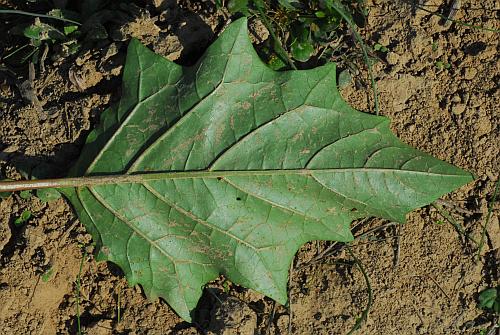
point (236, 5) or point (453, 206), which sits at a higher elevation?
point (236, 5)

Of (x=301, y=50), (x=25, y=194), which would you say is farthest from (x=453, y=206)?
(x=25, y=194)

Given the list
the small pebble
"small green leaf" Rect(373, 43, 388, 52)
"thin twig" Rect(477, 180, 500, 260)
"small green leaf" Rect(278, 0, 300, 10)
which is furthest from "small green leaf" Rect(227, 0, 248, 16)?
"thin twig" Rect(477, 180, 500, 260)

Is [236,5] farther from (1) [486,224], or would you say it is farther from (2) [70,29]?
(1) [486,224]

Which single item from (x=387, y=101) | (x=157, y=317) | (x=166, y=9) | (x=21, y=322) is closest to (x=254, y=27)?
(x=166, y=9)

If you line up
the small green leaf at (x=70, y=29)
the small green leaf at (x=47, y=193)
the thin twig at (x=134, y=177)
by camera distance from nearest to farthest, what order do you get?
the thin twig at (x=134, y=177) → the small green leaf at (x=47, y=193) → the small green leaf at (x=70, y=29)

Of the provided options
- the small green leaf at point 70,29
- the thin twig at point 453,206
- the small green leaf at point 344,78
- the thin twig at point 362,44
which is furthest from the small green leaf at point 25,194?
the thin twig at point 453,206

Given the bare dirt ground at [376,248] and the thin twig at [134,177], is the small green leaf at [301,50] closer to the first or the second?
the bare dirt ground at [376,248]
